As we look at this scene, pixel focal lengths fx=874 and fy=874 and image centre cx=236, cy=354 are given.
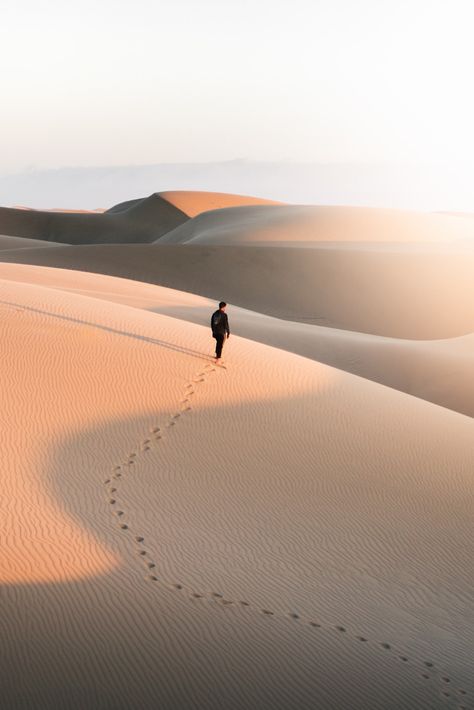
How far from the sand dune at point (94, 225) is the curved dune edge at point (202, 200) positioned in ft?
5.04

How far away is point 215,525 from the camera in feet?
24.8

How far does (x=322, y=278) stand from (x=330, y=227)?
53.1ft

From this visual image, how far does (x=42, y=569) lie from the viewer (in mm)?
5840

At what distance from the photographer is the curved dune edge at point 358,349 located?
1820cm

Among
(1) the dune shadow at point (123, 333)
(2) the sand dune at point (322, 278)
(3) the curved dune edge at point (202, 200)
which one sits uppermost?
(3) the curved dune edge at point (202, 200)

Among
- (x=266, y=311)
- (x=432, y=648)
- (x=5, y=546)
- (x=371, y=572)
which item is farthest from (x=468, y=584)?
(x=266, y=311)

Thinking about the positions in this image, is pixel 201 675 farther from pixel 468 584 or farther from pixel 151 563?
pixel 468 584

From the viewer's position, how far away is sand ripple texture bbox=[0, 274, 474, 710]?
509 cm

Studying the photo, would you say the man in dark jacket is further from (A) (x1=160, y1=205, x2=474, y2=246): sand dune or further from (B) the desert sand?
(A) (x1=160, y1=205, x2=474, y2=246): sand dune

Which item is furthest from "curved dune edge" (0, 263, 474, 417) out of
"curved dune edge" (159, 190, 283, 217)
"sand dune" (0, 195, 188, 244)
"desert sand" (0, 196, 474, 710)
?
"curved dune edge" (159, 190, 283, 217)

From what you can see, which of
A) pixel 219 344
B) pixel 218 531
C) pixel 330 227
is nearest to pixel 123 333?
pixel 219 344

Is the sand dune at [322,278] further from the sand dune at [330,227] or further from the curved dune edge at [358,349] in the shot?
the curved dune edge at [358,349]

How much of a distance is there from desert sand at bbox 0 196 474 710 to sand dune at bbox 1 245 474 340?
1942 cm

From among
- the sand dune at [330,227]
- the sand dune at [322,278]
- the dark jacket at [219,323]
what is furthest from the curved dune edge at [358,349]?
the sand dune at [330,227]
